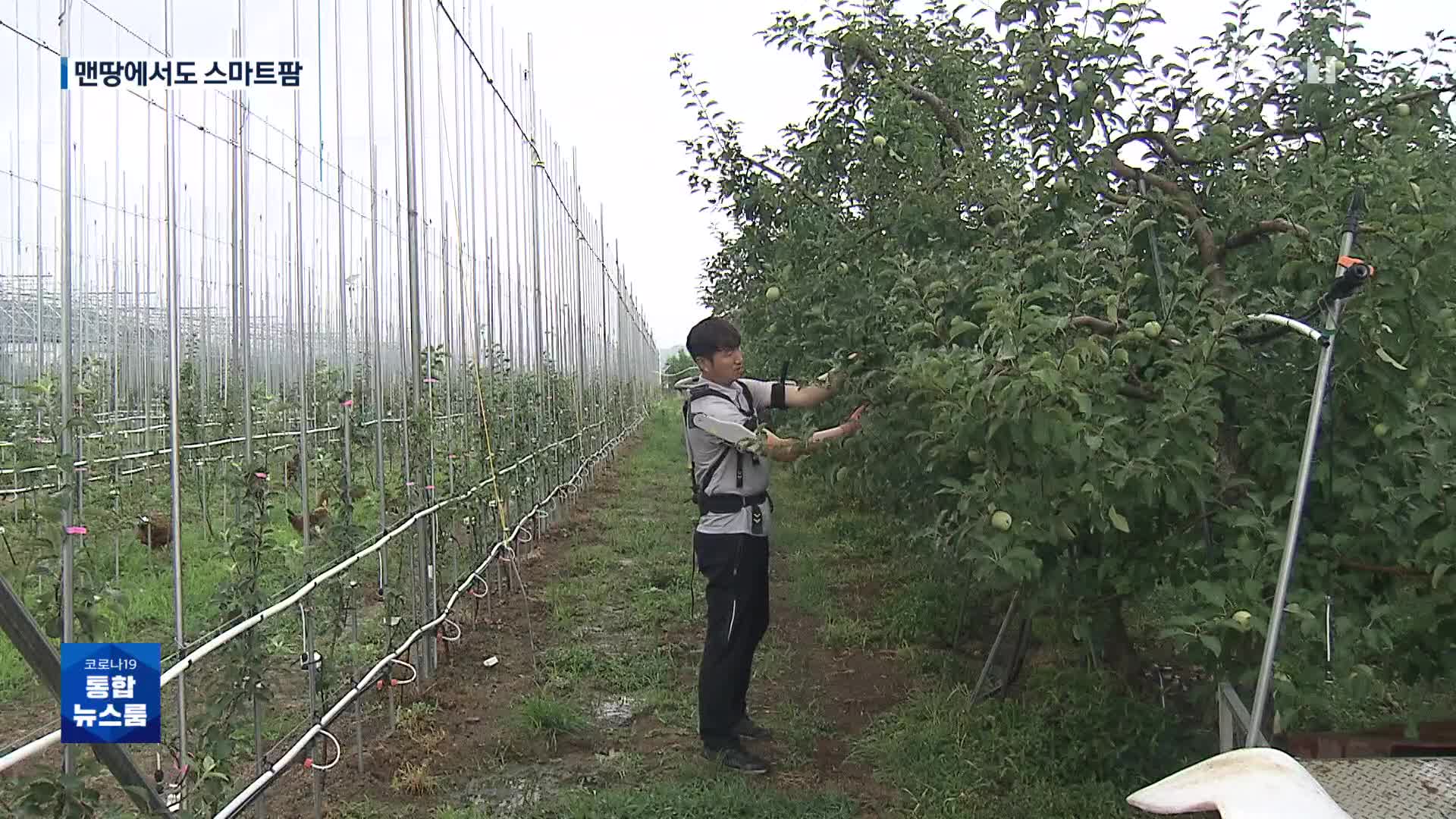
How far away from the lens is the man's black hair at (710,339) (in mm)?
4707

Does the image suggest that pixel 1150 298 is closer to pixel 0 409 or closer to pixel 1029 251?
pixel 1029 251

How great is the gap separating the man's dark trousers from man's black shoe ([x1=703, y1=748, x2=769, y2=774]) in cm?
4

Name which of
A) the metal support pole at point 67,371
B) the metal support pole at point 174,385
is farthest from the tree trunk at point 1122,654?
the metal support pole at point 67,371

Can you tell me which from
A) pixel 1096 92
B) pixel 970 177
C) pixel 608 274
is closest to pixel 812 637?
pixel 970 177

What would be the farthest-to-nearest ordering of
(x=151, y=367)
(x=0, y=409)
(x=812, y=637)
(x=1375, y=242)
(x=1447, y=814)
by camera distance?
(x=151, y=367)
(x=812, y=637)
(x=0, y=409)
(x=1375, y=242)
(x=1447, y=814)

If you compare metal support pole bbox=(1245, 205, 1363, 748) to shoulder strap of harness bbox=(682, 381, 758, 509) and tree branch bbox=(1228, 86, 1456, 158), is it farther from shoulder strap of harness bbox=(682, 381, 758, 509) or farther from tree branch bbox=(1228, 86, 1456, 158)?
shoulder strap of harness bbox=(682, 381, 758, 509)

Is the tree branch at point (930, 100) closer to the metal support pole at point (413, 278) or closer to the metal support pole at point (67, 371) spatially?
the metal support pole at point (413, 278)

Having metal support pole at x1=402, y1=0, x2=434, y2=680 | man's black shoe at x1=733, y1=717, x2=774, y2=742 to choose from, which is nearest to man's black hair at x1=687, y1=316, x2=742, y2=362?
man's black shoe at x1=733, y1=717, x2=774, y2=742

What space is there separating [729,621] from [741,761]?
550 millimetres

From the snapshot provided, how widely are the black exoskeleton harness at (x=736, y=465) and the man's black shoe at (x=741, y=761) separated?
892 millimetres

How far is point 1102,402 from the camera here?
324cm

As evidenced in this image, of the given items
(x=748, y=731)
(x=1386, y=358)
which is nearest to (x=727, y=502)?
(x=748, y=731)

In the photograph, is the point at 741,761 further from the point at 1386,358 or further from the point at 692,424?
the point at 1386,358

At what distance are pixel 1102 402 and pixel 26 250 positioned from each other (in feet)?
32.5
